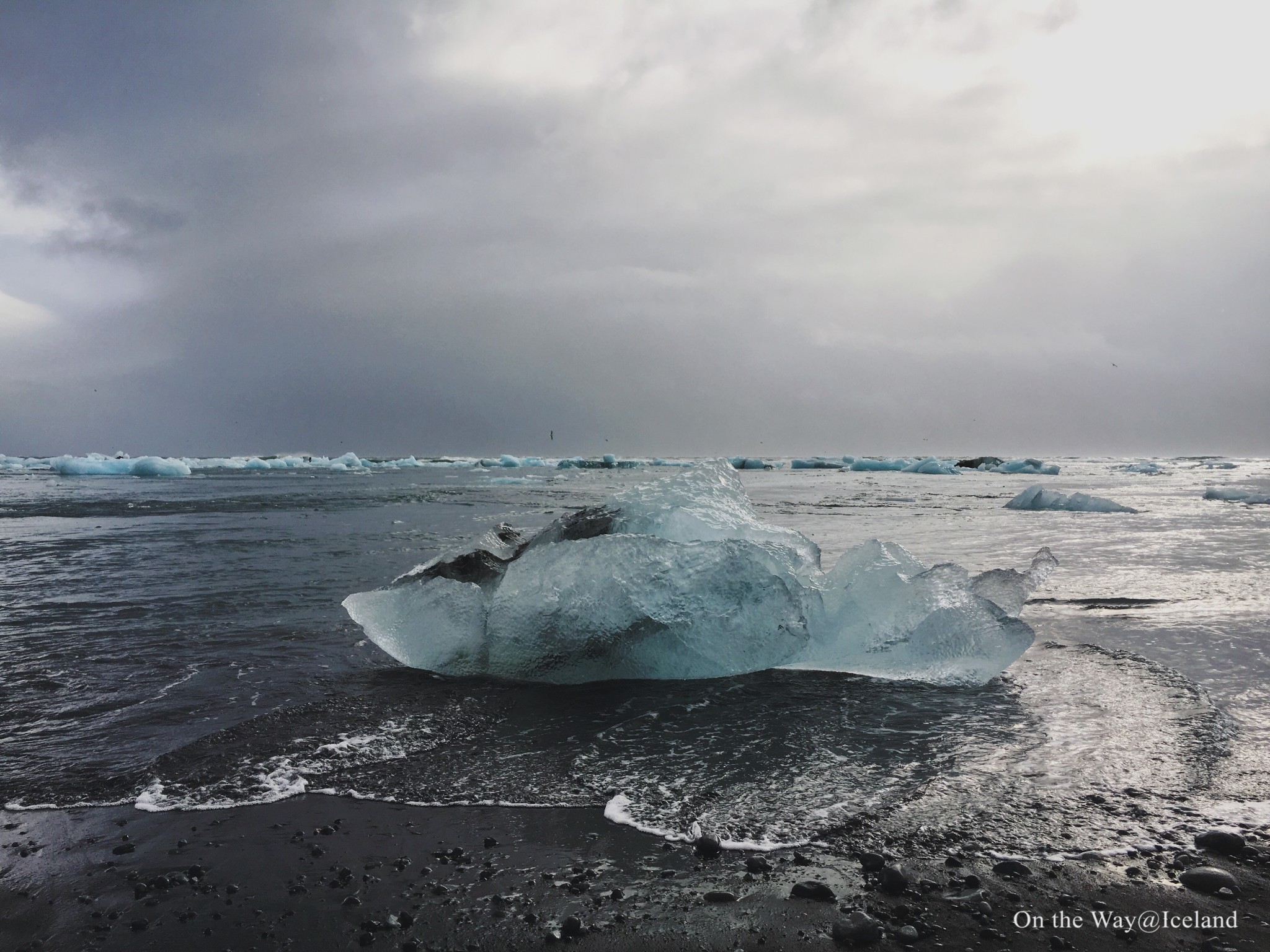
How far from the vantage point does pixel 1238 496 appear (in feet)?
57.3

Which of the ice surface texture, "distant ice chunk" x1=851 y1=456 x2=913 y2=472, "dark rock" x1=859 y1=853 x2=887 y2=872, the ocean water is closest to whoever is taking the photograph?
"dark rock" x1=859 y1=853 x2=887 y2=872

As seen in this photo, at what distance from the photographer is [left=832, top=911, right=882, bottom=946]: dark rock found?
1.67 metres

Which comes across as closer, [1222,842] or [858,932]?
[858,932]

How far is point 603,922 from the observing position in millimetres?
1773

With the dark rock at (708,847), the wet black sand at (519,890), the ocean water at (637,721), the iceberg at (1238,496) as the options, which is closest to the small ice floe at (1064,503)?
the iceberg at (1238,496)

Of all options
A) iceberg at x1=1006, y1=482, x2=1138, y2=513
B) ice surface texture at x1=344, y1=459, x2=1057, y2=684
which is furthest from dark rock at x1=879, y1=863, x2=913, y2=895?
iceberg at x1=1006, y1=482, x2=1138, y2=513

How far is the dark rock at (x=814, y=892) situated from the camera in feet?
6.03

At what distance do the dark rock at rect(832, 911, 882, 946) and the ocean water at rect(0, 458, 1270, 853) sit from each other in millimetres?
403

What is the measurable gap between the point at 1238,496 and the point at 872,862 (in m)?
21.0

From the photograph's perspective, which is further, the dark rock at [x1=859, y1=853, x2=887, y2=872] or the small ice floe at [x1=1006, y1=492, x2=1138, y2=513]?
the small ice floe at [x1=1006, y1=492, x2=1138, y2=513]

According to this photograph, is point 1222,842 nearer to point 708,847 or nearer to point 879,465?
point 708,847

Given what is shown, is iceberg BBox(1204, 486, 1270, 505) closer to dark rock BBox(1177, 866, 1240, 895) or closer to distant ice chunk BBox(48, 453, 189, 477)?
dark rock BBox(1177, 866, 1240, 895)

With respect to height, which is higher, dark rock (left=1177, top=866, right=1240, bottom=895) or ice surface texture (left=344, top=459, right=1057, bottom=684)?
ice surface texture (left=344, top=459, right=1057, bottom=684)

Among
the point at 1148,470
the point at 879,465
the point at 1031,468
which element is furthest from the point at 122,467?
the point at 1148,470
